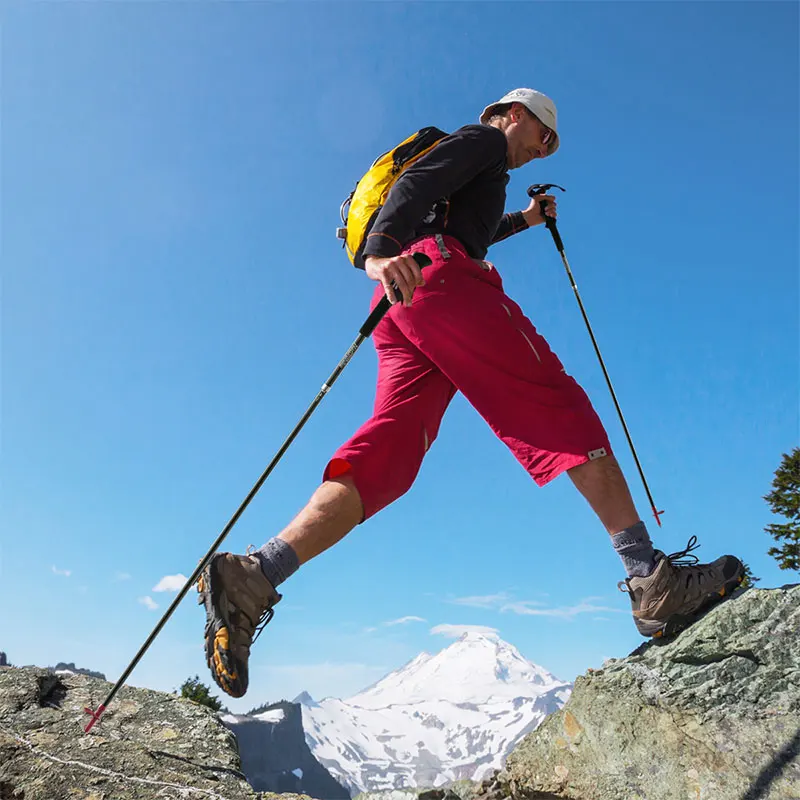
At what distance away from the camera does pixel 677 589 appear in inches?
145

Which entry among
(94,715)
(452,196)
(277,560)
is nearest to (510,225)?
(452,196)

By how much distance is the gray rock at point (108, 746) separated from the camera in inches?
→ 122

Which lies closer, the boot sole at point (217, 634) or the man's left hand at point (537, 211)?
the boot sole at point (217, 634)

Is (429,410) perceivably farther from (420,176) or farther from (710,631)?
(710,631)

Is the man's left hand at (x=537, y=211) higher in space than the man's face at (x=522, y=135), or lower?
higher

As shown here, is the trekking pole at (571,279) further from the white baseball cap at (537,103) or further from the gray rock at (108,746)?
the gray rock at (108,746)

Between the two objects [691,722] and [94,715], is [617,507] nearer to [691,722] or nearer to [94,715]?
[691,722]

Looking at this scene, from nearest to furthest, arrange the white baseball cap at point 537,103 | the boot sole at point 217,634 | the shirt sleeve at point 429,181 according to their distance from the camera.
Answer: the boot sole at point 217,634
the shirt sleeve at point 429,181
the white baseball cap at point 537,103

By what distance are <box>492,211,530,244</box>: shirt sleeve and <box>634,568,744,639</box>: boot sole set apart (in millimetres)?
3332

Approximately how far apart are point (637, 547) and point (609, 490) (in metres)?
0.38

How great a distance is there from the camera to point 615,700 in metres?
3.75

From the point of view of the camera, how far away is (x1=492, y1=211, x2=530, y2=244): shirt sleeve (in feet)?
18.2

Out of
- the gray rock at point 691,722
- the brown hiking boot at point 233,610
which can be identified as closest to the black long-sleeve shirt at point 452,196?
the brown hiking boot at point 233,610

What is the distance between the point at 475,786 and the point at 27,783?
3373 millimetres
